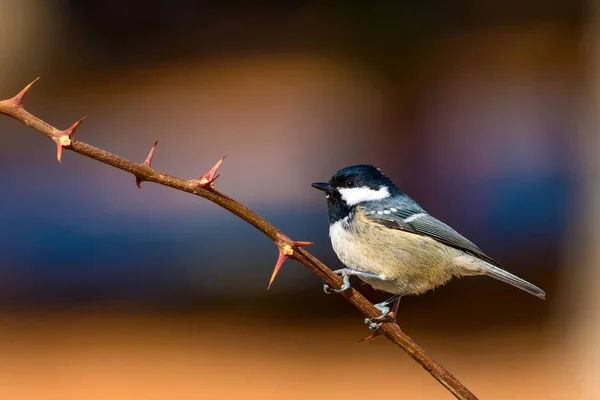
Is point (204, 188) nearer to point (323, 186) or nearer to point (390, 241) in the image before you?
point (323, 186)

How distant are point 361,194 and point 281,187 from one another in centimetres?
367

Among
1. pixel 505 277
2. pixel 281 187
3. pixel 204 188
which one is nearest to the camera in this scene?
pixel 204 188

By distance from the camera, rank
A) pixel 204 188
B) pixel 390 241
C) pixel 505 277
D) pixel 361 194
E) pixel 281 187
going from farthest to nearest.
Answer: pixel 281 187
pixel 361 194
pixel 390 241
pixel 505 277
pixel 204 188

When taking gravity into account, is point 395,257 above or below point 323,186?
below

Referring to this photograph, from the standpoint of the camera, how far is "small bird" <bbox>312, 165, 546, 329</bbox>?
2.53 m

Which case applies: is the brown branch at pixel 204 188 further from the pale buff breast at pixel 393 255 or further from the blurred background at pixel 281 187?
the blurred background at pixel 281 187

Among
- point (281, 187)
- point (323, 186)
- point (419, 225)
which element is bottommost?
point (281, 187)

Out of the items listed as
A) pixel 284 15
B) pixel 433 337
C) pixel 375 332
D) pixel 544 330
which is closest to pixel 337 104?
pixel 284 15

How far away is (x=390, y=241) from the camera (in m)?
2.62

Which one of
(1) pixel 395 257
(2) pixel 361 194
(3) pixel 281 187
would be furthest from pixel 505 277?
(3) pixel 281 187

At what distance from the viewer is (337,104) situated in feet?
21.6

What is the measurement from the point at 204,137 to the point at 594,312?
3.54 m

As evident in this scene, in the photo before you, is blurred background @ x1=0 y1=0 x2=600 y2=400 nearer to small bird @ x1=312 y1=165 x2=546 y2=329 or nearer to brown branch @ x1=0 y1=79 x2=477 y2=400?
small bird @ x1=312 y1=165 x2=546 y2=329

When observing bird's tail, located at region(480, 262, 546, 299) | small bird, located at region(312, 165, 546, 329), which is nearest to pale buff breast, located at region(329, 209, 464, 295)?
small bird, located at region(312, 165, 546, 329)
